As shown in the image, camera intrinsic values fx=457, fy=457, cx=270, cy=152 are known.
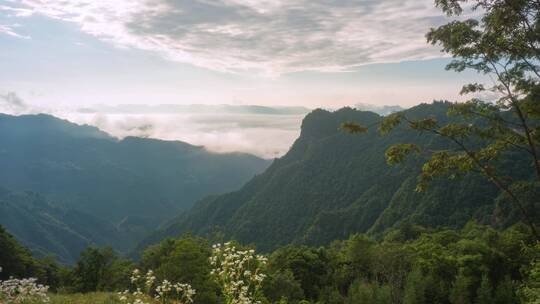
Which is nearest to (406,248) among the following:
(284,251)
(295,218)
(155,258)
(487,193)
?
(284,251)

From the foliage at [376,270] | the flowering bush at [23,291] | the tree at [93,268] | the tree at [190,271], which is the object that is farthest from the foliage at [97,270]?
the flowering bush at [23,291]

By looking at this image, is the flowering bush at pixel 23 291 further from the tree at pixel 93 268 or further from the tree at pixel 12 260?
the tree at pixel 12 260

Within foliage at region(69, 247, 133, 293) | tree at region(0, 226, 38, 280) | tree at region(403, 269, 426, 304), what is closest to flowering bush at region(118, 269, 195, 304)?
tree at region(403, 269, 426, 304)

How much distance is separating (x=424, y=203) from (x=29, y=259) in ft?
360

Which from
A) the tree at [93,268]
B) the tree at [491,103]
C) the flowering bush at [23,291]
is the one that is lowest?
the tree at [93,268]

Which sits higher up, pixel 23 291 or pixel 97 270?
pixel 23 291

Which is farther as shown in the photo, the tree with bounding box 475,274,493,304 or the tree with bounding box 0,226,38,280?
the tree with bounding box 0,226,38,280

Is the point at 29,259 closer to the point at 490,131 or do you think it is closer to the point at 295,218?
the point at 490,131

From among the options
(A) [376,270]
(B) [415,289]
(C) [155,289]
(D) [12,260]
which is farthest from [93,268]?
(C) [155,289]

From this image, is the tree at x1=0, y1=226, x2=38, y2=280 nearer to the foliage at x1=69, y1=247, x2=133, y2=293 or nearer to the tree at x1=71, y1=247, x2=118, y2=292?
the foliage at x1=69, y1=247, x2=133, y2=293

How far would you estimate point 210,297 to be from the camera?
127ft

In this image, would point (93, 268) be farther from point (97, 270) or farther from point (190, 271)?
point (190, 271)

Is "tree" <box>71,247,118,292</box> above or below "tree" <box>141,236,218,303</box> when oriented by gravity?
below

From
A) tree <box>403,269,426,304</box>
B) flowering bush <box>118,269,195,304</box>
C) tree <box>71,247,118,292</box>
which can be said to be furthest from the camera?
tree <box>71,247,118,292</box>
